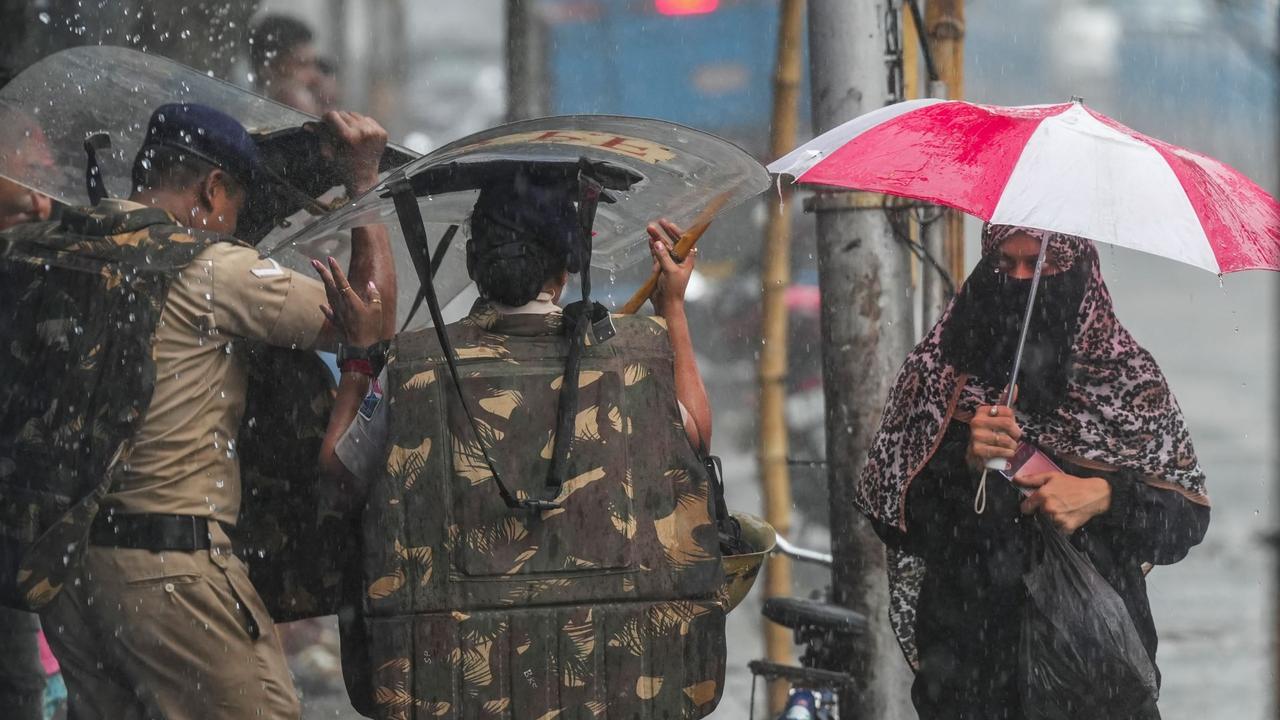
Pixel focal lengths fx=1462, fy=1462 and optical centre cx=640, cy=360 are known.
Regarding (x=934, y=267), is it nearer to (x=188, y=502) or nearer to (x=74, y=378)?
(x=188, y=502)

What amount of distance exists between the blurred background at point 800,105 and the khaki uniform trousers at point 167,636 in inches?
81.2

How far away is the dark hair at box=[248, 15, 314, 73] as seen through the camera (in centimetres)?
584

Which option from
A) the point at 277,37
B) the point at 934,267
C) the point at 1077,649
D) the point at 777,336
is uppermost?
the point at 277,37

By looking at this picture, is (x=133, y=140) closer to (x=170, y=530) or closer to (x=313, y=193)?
(x=313, y=193)

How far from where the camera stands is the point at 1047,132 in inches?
132

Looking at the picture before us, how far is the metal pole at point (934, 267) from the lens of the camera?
184 inches

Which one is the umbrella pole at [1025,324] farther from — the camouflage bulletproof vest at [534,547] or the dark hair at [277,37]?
the dark hair at [277,37]

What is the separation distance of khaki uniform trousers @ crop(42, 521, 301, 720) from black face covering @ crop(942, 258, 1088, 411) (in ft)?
6.26

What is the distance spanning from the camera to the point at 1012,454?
139 inches

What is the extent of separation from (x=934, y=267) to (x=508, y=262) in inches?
77.7

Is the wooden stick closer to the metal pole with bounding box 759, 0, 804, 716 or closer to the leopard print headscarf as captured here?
the leopard print headscarf

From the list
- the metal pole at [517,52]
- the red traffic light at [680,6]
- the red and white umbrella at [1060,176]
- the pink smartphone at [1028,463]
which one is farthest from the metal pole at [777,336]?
the red traffic light at [680,6]

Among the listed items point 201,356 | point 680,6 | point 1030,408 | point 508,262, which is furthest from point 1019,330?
point 680,6

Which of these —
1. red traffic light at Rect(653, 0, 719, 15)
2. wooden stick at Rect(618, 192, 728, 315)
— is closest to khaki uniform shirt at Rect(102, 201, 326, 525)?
wooden stick at Rect(618, 192, 728, 315)
